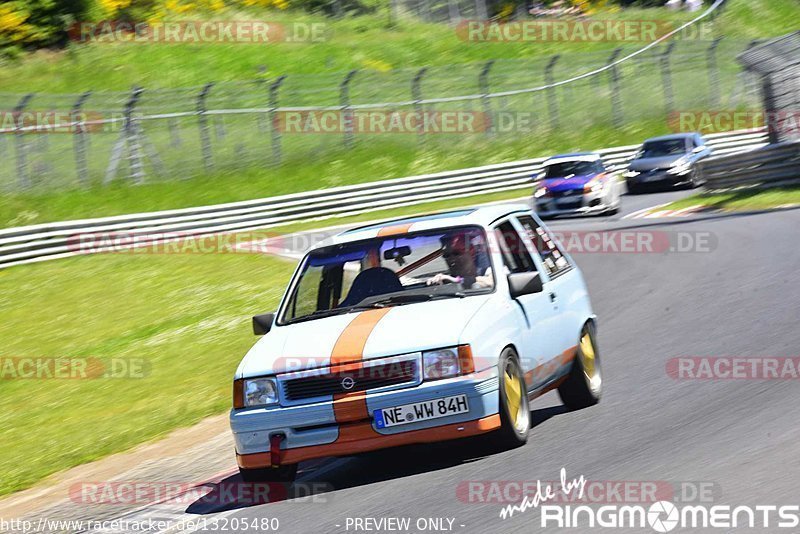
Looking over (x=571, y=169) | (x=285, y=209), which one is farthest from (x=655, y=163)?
(x=285, y=209)

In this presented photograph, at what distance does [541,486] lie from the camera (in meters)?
6.45

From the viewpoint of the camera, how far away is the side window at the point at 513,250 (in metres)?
8.44

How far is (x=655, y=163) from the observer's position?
28.5m

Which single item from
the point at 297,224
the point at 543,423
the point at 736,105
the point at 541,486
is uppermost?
the point at 541,486

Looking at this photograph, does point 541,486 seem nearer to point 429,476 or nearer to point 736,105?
point 429,476

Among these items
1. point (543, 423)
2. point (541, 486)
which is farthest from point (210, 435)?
point (541, 486)

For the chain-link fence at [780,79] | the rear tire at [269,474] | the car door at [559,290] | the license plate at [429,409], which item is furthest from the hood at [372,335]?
the chain-link fence at [780,79]

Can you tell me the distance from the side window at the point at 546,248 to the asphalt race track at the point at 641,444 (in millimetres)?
1061

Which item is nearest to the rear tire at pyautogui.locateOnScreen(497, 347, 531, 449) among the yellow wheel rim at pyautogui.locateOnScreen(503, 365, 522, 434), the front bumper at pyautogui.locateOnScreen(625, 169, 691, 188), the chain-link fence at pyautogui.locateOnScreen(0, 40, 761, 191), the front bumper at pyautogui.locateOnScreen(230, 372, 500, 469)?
the yellow wheel rim at pyautogui.locateOnScreen(503, 365, 522, 434)

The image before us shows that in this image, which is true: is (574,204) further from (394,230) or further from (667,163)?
(394,230)

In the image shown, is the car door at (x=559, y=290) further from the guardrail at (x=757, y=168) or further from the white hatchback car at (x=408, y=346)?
the guardrail at (x=757, y=168)

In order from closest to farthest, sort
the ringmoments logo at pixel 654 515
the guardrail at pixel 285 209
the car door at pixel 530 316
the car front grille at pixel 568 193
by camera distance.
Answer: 1. the ringmoments logo at pixel 654 515
2. the car door at pixel 530 316
3. the guardrail at pixel 285 209
4. the car front grille at pixel 568 193

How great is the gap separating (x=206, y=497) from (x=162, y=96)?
27.6 meters

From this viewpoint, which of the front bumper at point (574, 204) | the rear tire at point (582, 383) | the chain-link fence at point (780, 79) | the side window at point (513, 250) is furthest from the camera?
the chain-link fence at point (780, 79)
